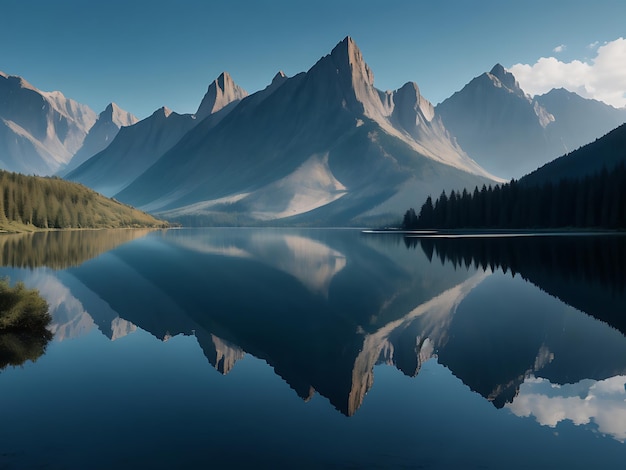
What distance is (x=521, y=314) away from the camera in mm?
31719

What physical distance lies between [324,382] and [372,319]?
1202 centimetres

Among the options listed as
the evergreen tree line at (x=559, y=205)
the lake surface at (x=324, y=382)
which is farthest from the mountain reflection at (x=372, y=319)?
the evergreen tree line at (x=559, y=205)

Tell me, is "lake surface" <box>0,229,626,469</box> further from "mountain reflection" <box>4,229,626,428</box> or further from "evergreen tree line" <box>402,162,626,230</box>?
"evergreen tree line" <box>402,162,626,230</box>

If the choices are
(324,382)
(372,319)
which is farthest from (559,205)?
(324,382)

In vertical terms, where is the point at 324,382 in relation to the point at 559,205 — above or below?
below

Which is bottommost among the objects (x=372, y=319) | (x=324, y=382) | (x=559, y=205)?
(x=324, y=382)

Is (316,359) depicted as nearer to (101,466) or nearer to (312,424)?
(312,424)

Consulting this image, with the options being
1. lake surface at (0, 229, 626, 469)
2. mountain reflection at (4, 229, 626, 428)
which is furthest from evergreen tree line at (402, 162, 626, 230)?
lake surface at (0, 229, 626, 469)

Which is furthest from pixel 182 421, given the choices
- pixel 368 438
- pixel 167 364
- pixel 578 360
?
pixel 578 360

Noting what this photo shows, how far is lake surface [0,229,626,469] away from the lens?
13023 millimetres

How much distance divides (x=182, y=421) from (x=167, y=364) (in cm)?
722

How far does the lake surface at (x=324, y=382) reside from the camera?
13.0m

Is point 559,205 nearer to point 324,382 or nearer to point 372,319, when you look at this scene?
point 372,319

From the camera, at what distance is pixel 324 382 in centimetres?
1873
